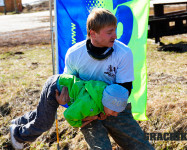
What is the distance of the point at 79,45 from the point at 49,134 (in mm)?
→ 1912

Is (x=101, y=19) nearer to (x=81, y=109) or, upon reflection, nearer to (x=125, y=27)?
(x=81, y=109)

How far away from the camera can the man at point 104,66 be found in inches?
99.2

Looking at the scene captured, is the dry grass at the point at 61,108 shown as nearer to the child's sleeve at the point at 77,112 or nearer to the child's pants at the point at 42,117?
the child's pants at the point at 42,117

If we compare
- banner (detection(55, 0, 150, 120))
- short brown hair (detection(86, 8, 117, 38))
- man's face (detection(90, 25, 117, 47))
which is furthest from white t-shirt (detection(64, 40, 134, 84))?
banner (detection(55, 0, 150, 120))

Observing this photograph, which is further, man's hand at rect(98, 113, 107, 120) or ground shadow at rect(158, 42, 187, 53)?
ground shadow at rect(158, 42, 187, 53)

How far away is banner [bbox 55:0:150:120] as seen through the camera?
3.28m

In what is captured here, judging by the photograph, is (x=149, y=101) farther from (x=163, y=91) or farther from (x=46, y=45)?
(x=46, y=45)

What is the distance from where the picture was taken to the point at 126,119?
9.29 ft

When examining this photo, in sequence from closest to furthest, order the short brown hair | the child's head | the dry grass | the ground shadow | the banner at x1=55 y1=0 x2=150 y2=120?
the child's head, the short brown hair, the banner at x1=55 y1=0 x2=150 y2=120, the dry grass, the ground shadow

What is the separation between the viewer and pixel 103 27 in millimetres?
2488

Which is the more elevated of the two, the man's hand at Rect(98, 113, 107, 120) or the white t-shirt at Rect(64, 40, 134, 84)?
the white t-shirt at Rect(64, 40, 134, 84)

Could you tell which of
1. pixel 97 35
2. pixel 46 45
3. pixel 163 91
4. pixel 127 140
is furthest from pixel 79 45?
pixel 46 45

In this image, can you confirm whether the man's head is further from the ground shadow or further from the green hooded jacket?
the ground shadow

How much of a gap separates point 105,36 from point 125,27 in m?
0.92
